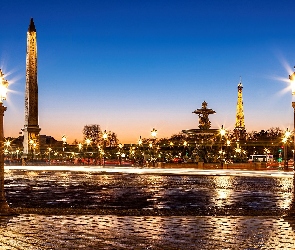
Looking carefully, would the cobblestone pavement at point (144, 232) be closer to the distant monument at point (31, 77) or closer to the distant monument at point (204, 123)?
the distant monument at point (204, 123)

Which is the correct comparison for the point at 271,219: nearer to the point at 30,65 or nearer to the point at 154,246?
the point at 154,246

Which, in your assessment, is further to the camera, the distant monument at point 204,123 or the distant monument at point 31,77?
the distant monument at point 31,77

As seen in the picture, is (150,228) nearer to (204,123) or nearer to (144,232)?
(144,232)

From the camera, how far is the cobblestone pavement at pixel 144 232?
388 inches

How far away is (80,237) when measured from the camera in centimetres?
1067

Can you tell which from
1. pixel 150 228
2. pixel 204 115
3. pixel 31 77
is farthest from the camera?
pixel 31 77

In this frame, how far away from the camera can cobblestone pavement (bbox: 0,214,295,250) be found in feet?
32.4

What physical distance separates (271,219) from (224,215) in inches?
47.7

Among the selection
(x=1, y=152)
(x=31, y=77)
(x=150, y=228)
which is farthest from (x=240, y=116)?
(x=150, y=228)

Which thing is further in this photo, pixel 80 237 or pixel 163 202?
pixel 163 202

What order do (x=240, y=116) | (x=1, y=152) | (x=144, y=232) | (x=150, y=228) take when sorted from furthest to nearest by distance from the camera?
(x=240, y=116), (x=1, y=152), (x=150, y=228), (x=144, y=232)

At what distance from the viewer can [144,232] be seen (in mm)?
11359

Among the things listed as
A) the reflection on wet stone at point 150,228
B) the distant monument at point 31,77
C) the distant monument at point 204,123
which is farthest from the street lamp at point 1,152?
the distant monument at point 31,77

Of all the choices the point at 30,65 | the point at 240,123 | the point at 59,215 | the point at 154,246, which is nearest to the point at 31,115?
the point at 30,65
